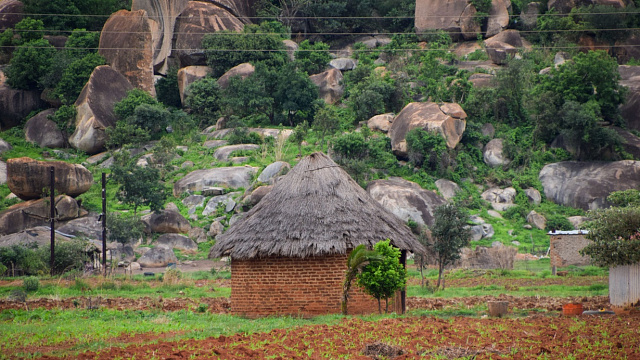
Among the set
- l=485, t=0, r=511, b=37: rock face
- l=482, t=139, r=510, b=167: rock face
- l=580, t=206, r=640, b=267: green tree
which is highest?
l=485, t=0, r=511, b=37: rock face

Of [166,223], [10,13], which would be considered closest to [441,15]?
[166,223]

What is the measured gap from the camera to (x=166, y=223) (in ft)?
121

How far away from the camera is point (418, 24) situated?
195ft

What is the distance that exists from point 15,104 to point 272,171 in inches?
1004

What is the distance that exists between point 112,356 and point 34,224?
98.2 feet

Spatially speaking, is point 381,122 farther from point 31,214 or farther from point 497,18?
point 31,214

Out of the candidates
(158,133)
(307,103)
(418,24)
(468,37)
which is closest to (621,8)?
(468,37)

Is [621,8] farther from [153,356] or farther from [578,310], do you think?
[153,356]

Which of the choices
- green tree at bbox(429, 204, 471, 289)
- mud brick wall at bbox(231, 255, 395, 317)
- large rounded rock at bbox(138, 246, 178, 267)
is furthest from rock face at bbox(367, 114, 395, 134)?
mud brick wall at bbox(231, 255, 395, 317)

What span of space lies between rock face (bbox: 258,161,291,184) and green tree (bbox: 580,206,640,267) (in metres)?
23.0

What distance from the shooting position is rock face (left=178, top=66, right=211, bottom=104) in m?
53.4

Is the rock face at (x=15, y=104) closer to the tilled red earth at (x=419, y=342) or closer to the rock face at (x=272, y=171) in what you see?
the rock face at (x=272, y=171)

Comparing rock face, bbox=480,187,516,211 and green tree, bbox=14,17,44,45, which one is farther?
green tree, bbox=14,17,44,45

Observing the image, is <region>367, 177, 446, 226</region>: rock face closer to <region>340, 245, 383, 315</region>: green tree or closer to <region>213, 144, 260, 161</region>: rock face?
<region>213, 144, 260, 161</region>: rock face
